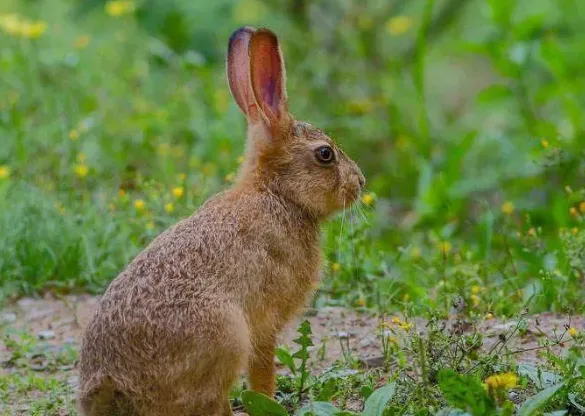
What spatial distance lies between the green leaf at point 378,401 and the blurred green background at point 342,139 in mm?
916

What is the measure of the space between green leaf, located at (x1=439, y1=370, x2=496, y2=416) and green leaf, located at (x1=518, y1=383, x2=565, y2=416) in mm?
180

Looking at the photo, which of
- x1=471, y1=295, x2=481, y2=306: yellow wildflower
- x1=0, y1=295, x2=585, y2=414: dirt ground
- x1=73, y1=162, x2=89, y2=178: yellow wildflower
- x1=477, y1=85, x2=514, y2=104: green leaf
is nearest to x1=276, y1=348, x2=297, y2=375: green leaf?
x1=0, y1=295, x2=585, y2=414: dirt ground

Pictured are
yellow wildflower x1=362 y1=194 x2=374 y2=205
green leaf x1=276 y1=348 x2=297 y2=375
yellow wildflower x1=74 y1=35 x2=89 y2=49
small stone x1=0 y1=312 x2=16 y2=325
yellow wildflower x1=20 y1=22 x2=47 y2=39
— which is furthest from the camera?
yellow wildflower x1=74 y1=35 x2=89 y2=49

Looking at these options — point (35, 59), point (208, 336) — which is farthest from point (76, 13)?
point (208, 336)

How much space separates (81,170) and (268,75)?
2518mm

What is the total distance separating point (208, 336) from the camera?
4.65 meters

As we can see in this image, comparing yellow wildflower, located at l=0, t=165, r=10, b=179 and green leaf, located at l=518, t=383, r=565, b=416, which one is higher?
yellow wildflower, located at l=0, t=165, r=10, b=179

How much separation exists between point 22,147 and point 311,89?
301 cm

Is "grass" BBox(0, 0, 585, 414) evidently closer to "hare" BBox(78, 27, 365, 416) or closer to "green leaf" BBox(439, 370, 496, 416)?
"green leaf" BBox(439, 370, 496, 416)

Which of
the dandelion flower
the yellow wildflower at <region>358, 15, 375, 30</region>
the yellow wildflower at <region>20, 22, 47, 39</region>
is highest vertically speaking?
the yellow wildflower at <region>358, 15, 375, 30</region>

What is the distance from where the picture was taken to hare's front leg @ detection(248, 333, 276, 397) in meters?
5.15

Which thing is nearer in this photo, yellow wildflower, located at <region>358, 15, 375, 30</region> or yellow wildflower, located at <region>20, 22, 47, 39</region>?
yellow wildflower, located at <region>20, 22, 47, 39</region>

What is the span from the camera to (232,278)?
492 centimetres

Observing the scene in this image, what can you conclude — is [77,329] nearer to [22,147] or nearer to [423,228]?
[22,147]
